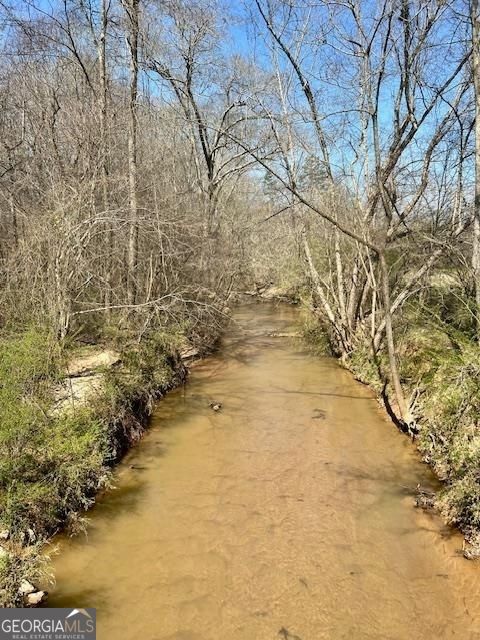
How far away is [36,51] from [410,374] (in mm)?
9259

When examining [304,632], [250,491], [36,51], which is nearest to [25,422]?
[250,491]

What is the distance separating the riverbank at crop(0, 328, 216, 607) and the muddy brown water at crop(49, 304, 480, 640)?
0.81 feet

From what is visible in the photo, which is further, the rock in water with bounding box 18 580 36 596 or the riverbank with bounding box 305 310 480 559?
the riverbank with bounding box 305 310 480 559

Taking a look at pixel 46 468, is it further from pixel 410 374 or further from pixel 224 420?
pixel 410 374

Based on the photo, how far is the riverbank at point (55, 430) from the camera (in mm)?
3793

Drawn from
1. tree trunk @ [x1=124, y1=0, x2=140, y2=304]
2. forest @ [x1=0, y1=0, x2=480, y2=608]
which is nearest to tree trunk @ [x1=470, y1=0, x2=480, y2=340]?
forest @ [x1=0, y1=0, x2=480, y2=608]

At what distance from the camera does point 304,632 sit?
3326mm

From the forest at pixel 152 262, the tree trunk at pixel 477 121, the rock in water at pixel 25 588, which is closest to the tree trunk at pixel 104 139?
the forest at pixel 152 262

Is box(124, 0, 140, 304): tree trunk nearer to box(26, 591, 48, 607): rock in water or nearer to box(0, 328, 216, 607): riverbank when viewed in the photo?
box(0, 328, 216, 607): riverbank

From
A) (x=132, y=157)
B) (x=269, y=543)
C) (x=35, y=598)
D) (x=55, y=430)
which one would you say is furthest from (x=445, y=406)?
(x=132, y=157)

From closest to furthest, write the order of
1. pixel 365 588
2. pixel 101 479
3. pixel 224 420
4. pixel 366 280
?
pixel 365 588 → pixel 101 479 → pixel 224 420 → pixel 366 280

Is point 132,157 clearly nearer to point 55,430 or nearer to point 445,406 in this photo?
point 55,430

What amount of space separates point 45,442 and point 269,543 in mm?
2319

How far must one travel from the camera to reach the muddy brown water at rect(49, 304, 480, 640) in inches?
136
